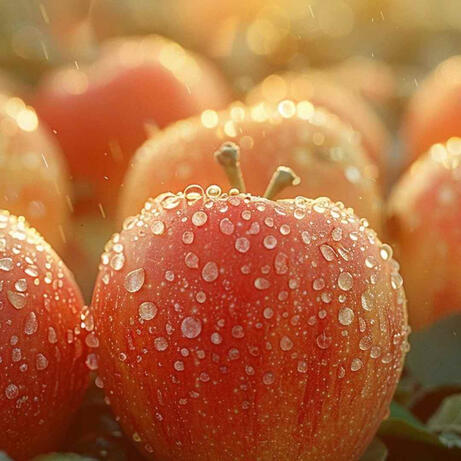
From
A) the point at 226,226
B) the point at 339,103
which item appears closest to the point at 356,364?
the point at 226,226

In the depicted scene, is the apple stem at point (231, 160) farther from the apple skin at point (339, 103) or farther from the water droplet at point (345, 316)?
the apple skin at point (339, 103)

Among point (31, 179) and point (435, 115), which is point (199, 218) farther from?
point (435, 115)

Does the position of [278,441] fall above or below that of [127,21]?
below

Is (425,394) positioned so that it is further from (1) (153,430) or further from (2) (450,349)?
(1) (153,430)

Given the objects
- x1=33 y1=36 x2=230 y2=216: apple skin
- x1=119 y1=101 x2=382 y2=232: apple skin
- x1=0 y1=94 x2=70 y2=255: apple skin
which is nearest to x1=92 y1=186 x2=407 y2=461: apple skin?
x1=119 y1=101 x2=382 y2=232: apple skin

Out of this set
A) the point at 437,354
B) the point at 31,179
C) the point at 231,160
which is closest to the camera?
the point at 231,160

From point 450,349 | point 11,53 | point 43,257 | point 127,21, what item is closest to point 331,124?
point 450,349

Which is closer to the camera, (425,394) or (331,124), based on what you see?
(425,394)
